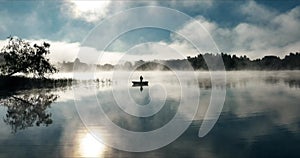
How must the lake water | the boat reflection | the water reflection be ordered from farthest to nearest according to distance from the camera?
the water reflection → the lake water → the boat reflection

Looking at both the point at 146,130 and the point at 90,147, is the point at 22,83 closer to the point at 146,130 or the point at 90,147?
the point at 146,130

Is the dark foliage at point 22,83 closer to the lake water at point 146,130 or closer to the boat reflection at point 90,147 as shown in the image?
the lake water at point 146,130

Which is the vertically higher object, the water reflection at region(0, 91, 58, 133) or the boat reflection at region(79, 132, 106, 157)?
the water reflection at region(0, 91, 58, 133)

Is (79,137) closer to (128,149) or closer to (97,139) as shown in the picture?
(97,139)

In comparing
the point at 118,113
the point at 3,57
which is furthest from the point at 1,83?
the point at 118,113

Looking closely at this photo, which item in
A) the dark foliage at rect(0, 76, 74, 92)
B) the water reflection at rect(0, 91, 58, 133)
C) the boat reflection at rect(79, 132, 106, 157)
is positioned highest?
the dark foliage at rect(0, 76, 74, 92)

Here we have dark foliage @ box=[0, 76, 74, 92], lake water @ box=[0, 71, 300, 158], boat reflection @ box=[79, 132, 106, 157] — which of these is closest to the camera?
boat reflection @ box=[79, 132, 106, 157]

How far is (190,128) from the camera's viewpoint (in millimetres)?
23422

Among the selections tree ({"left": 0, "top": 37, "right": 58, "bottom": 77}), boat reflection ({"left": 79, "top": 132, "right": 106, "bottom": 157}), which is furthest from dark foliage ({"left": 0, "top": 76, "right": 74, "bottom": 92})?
boat reflection ({"left": 79, "top": 132, "right": 106, "bottom": 157})

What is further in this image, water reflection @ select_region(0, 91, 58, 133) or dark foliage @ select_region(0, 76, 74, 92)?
dark foliage @ select_region(0, 76, 74, 92)

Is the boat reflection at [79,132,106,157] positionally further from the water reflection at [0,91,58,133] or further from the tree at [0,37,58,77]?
the tree at [0,37,58,77]

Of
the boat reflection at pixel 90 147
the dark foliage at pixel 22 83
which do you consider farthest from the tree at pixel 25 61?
the boat reflection at pixel 90 147

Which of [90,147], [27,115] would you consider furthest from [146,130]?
[27,115]

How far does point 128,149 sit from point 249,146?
5932mm
